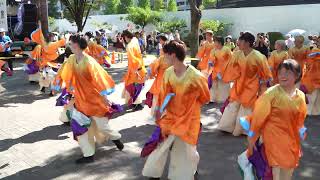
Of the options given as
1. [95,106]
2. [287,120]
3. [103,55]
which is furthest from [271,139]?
Answer: [103,55]

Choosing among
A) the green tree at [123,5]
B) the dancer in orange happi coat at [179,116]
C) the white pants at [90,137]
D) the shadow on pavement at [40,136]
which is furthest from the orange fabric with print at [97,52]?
the green tree at [123,5]

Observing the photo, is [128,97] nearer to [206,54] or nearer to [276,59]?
[206,54]

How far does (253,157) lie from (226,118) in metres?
3.32

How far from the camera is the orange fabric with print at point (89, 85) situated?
6004mm

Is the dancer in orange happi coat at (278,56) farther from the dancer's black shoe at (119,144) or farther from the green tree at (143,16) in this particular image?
the green tree at (143,16)

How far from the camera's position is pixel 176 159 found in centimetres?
502

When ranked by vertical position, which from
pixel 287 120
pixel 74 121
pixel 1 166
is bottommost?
pixel 1 166

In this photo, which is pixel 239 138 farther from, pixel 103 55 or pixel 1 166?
pixel 103 55

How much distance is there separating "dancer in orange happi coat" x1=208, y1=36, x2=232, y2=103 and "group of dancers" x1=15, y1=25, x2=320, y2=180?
49.3 inches

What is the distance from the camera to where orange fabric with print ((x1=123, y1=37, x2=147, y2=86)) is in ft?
30.6

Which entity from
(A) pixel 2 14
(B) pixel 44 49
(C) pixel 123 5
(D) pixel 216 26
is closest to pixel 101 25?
(D) pixel 216 26

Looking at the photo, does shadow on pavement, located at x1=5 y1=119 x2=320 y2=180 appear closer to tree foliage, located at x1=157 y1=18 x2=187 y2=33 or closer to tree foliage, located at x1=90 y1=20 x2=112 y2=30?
tree foliage, located at x1=157 y1=18 x2=187 y2=33

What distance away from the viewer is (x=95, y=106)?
611 centimetres

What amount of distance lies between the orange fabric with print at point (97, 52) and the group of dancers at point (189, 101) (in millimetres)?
2313
